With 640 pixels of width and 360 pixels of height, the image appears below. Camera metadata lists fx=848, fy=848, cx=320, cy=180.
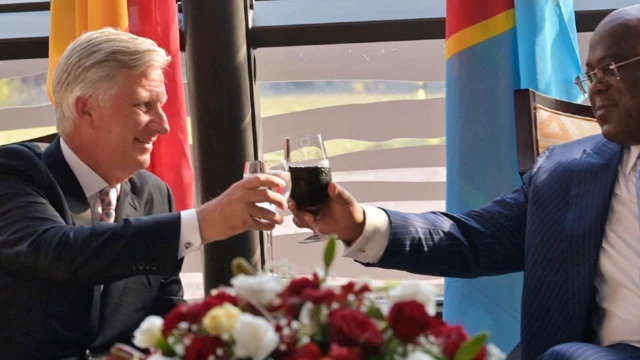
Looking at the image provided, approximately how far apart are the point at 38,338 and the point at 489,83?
187 cm

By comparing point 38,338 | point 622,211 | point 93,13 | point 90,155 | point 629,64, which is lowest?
point 38,338

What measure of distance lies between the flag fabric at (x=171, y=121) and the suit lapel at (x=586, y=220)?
5.12 ft

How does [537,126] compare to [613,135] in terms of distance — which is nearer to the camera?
[613,135]

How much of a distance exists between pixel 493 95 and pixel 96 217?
158cm

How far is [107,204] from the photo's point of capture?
7.41 feet

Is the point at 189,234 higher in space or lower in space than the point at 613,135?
lower

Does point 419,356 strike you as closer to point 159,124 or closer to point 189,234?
point 189,234

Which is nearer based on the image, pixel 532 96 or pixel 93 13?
pixel 532 96

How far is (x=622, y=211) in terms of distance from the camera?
2.18 metres

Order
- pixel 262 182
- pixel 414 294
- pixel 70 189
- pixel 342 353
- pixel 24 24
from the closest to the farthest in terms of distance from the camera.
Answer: pixel 342 353 → pixel 414 294 → pixel 262 182 → pixel 70 189 → pixel 24 24

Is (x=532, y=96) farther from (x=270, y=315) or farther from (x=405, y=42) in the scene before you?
(x=270, y=315)

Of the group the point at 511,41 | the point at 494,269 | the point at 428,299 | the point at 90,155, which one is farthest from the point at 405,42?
the point at 428,299

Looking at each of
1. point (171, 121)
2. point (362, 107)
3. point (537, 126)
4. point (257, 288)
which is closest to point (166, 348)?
point (257, 288)

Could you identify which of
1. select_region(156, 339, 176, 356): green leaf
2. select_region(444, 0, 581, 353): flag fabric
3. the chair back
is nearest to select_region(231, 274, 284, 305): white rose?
select_region(156, 339, 176, 356): green leaf
